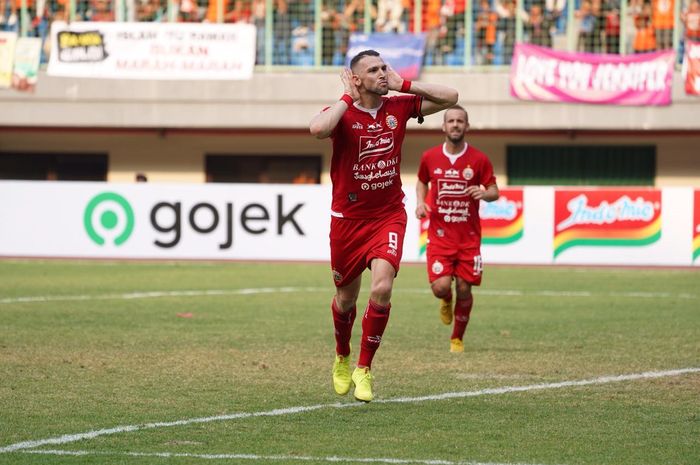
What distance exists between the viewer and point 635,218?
2398 centimetres

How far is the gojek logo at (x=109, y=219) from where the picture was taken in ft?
80.3

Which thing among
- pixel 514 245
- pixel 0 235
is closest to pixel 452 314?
pixel 514 245

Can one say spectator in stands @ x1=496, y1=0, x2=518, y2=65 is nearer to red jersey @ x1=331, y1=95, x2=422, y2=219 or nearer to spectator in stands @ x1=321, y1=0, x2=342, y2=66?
spectator in stands @ x1=321, y1=0, x2=342, y2=66

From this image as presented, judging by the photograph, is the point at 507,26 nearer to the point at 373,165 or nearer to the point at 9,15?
the point at 9,15

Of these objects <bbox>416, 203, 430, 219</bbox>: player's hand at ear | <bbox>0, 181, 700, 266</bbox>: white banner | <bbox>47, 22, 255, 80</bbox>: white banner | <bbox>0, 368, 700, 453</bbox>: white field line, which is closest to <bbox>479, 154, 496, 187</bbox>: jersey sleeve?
<bbox>416, 203, 430, 219</bbox>: player's hand at ear

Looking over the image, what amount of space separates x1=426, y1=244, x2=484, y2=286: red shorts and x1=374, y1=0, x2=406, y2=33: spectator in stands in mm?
20584

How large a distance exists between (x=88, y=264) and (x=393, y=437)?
17.5 metres

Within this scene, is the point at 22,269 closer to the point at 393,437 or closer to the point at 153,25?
the point at 153,25

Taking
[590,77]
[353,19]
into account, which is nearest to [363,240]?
[590,77]

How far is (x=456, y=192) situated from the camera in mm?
12469

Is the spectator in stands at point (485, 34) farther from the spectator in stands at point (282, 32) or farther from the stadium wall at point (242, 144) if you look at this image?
the spectator in stands at point (282, 32)

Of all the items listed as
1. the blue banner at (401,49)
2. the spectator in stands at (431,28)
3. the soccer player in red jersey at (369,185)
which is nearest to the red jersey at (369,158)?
the soccer player in red jersey at (369,185)

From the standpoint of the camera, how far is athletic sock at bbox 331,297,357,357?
909 centimetres

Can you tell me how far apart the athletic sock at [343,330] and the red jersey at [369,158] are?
0.76 metres
